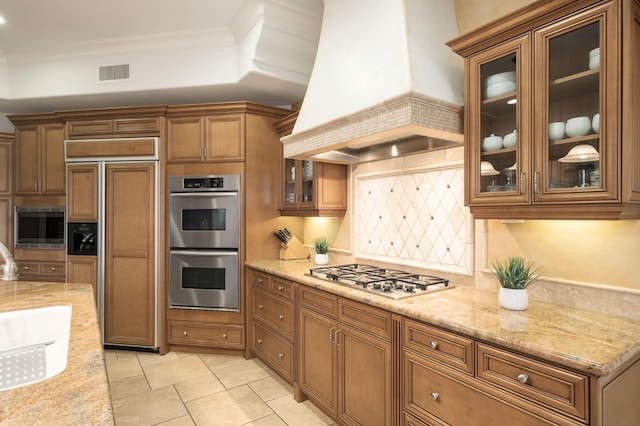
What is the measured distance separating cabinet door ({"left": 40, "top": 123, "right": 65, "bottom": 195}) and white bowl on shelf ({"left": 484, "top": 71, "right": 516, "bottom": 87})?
4338mm

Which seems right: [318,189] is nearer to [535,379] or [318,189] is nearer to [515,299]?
[515,299]

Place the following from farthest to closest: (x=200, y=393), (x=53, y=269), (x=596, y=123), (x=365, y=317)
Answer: (x=53, y=269)
(x=200, y=393)
(x=365, y=317)
(x=596, y=123)

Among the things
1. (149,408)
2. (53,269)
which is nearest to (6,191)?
(53,269)

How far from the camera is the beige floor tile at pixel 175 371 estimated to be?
303cm

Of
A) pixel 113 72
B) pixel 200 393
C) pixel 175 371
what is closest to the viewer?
pixel 200 393

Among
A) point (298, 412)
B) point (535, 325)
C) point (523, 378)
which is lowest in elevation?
point (298, 412)

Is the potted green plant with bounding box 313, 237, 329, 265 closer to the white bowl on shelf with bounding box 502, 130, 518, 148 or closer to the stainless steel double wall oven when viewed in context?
the stainless steel double wall oven

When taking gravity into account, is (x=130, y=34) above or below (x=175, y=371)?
above

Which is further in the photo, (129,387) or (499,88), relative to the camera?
(129,387)

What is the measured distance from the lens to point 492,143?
1.84 metres

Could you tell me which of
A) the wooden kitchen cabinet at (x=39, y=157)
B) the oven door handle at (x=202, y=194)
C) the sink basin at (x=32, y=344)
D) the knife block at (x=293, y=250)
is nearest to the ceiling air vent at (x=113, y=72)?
the wooden kitchen cabinet at (x=39, y=157)

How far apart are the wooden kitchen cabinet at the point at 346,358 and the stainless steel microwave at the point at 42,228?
10.2ft

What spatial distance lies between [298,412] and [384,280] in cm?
117

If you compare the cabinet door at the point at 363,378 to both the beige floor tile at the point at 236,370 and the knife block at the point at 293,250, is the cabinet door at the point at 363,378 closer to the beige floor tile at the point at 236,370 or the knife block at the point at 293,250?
the beige floor tile at the point at 236,370
